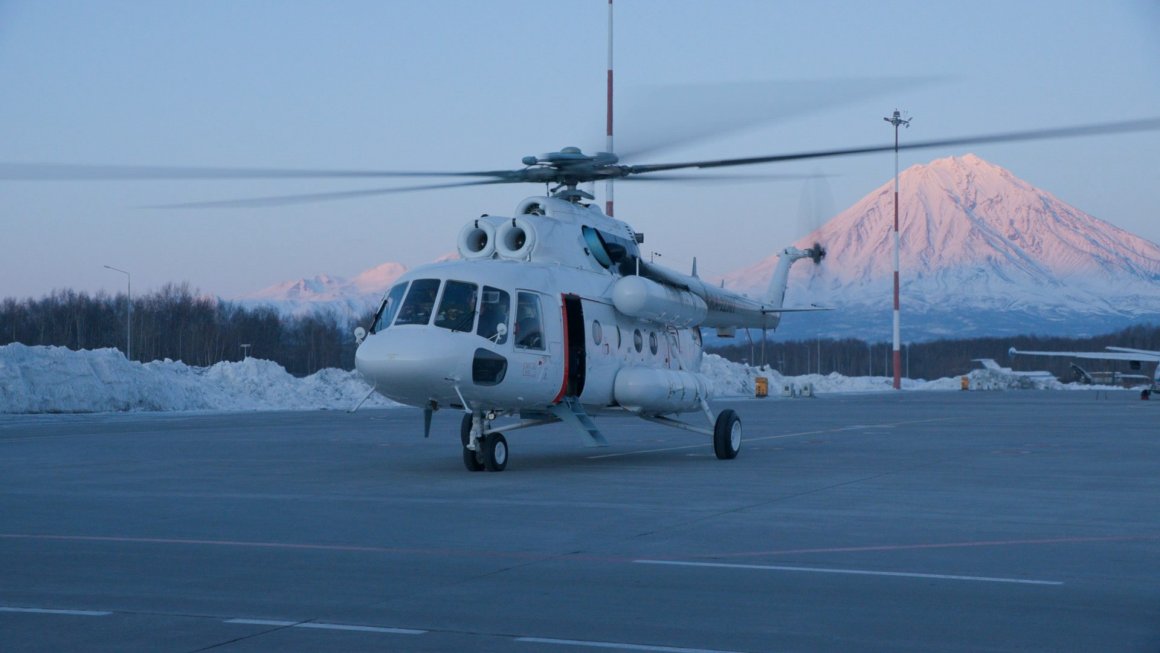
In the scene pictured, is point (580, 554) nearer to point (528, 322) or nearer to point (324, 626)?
point (324, 626)

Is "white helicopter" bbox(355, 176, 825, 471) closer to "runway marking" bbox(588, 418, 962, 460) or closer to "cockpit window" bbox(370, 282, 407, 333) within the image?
"cockpit window" bbox(370, 282, 407, 333)

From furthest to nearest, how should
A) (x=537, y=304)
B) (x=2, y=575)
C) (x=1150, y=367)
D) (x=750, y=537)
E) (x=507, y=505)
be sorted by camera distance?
1. (x=1150, y=367)
2. (x=537, y=304)
3. (x=507, y=505)
4. (x=750, y=537)
5. (x=2, y=575)

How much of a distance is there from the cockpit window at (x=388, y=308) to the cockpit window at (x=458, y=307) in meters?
0.65

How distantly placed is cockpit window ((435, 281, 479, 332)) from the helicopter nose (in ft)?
0.72

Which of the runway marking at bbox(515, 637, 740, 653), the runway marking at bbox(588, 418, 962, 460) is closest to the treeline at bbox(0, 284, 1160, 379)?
the runway marking at bbox(588, 418, 962, 460)

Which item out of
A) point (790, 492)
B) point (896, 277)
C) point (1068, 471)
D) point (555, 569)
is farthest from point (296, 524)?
point (896, 277)

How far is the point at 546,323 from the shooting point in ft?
60.1

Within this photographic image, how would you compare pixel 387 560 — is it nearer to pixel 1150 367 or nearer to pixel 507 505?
pixel 507 505

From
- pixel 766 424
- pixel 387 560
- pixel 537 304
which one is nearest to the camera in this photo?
pixel 387 560

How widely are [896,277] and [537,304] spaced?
213ft

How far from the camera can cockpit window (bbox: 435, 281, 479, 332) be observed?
17.0m

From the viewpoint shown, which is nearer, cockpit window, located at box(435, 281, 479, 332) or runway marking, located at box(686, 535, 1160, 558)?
runway marking, located at box(686, 535, 1160, 558)

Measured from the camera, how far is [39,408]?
4159cm

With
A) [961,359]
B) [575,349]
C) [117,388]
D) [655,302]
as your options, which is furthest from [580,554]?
[961,359]
